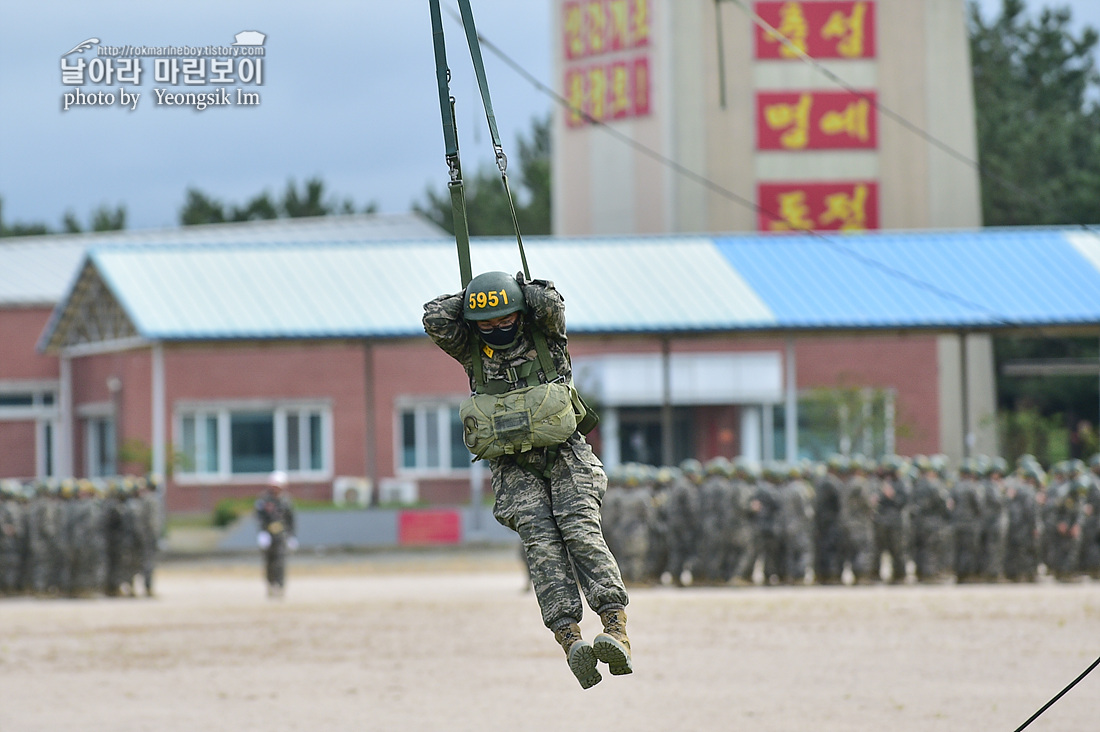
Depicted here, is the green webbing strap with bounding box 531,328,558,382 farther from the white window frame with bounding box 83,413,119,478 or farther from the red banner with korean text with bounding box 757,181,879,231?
the white window frame with bounding box 83,413,119,478

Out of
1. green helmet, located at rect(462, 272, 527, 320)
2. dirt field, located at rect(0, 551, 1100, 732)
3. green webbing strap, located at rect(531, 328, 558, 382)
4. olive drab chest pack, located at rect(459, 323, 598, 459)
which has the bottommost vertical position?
dirt field, located at rect(0, 551, 1100, 732)

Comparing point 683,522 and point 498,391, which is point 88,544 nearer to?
point 683,522

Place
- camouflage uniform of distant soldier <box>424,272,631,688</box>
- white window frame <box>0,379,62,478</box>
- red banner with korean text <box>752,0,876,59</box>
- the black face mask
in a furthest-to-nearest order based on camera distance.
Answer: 1. white window frame <box>0,379,62,478</box>
2. red banner with korean text <box>752,0,876,59</box>
3. the black face mask
4. camouflage uniform of distant soldier <box>424,272,631,688</box>

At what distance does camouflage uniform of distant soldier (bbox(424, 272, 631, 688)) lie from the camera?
8250 mm

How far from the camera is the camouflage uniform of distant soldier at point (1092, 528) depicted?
23.7 metres

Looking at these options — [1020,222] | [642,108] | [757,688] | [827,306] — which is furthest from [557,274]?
[1020,222]

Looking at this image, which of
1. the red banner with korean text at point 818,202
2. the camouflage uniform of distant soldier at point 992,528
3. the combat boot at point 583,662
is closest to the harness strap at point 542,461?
the combat boot at point 583,662

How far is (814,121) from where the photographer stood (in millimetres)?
39125

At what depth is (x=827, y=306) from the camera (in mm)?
31047

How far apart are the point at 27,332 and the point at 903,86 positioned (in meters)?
22.0

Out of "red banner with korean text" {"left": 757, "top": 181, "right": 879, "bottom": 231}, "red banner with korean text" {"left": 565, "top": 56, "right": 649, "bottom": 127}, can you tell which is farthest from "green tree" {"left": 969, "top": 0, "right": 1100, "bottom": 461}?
"red banner with korean text" {"left": 565, "top": 56, "right": 649, "bottom": 127}

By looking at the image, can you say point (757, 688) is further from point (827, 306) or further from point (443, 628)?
point (827, 306)

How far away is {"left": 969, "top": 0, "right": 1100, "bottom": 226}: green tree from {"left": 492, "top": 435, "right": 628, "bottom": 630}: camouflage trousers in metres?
46.6

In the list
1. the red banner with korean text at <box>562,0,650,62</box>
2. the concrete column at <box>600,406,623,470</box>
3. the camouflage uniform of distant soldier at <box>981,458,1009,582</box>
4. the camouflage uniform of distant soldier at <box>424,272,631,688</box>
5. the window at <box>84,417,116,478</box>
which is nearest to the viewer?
the camouflage uniform of distant soldier at <box>424,272,631,688</box>
